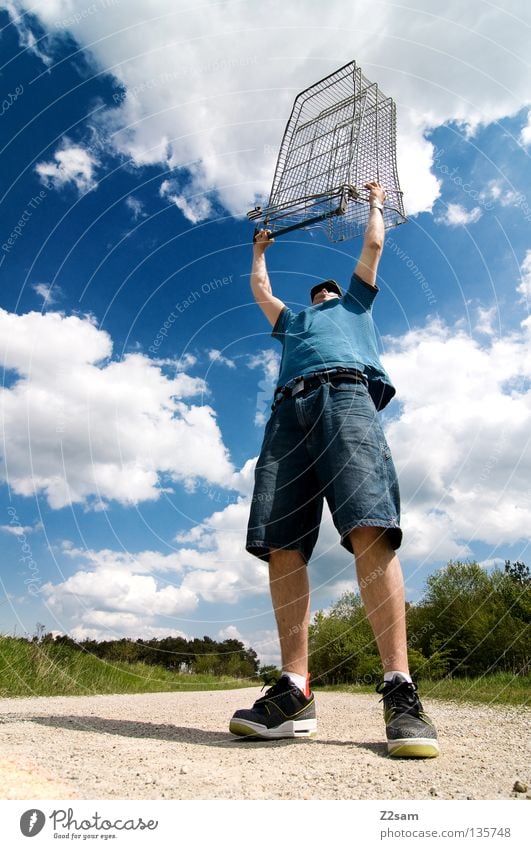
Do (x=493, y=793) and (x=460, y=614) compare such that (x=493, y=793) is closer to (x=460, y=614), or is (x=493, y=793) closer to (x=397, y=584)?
(x=397, y=584)

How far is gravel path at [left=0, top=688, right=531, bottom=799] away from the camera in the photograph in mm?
2078

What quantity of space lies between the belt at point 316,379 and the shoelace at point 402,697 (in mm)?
1930

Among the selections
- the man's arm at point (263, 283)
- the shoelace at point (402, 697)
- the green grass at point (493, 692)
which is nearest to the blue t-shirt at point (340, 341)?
the man's arm at point (263, 283)

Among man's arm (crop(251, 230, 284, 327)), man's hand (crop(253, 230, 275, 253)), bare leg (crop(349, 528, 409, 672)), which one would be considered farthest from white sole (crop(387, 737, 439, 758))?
man's hand (crop(253, 230, 275, 253))

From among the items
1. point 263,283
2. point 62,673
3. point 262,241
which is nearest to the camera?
point 263,283

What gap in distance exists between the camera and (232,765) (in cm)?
254

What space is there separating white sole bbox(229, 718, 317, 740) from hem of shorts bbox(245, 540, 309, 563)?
1.01 metres

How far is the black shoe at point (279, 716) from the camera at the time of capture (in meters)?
3.43

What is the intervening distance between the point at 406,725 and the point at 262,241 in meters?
3.94

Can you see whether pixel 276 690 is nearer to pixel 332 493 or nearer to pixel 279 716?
pixel 279 716

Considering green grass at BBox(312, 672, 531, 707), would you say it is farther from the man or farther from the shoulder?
the shoulder

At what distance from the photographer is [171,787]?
212 centimetres

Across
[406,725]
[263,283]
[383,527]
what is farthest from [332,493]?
[263,283]

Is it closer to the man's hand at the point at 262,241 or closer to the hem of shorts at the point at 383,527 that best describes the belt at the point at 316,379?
the hem of shorts at the point at 383,527
